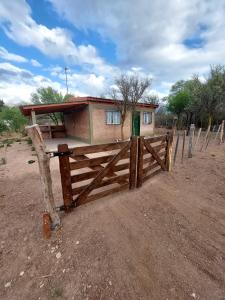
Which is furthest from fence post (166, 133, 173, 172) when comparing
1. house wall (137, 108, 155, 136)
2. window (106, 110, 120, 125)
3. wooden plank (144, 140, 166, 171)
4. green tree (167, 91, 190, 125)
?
green tree (167, 91, 190, 125)

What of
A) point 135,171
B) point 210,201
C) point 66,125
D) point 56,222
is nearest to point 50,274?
point 56,222

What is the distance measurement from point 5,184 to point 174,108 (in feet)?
64.6

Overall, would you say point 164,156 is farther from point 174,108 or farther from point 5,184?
point 174,108

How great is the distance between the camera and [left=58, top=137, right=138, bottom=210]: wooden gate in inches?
107

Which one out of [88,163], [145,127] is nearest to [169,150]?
[88,163]

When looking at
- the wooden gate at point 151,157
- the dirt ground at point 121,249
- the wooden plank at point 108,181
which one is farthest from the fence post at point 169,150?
the wooden plank at point 108,181

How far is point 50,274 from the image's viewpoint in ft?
6.21

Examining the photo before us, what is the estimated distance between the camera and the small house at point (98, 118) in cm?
998

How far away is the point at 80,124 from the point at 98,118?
2.10 m

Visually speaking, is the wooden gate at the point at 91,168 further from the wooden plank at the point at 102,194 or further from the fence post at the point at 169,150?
the fence post at the point at 169,150

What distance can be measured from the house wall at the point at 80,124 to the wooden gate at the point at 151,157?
6.70m

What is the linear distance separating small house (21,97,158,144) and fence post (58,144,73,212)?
7.61 m

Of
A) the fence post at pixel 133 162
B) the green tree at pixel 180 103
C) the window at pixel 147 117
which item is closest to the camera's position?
the fence post at pixel 133 162

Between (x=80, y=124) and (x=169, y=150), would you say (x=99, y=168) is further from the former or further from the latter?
(x=80, y=124)
